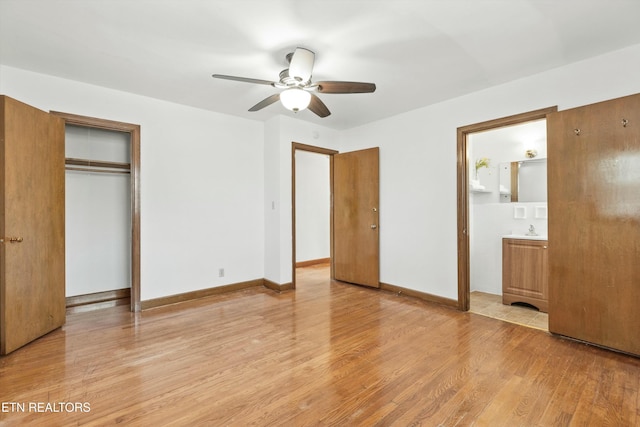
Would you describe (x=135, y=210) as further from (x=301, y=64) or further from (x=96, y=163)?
(x=301, y=64)

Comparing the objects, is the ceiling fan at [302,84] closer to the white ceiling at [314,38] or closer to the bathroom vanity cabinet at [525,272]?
the white ceiling at [314,38]

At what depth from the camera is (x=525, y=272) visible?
3.64 metres

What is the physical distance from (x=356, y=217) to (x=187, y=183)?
2.50 metres

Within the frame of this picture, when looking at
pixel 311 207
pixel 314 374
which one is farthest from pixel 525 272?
pixel 311 207

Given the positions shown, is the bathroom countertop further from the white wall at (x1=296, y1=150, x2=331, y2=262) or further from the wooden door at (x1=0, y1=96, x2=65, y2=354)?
the wooden door at (x1=0, y1=96, x2=65, y2=354)

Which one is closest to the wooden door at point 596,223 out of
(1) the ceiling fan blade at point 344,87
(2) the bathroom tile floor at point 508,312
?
(2) the bathroom tile floor at point 508,312

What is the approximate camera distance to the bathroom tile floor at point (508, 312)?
3.16 meters

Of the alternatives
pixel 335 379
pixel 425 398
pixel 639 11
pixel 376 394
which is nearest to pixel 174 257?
pixel 335 379

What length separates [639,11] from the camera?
208cm

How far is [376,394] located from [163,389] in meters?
1.38

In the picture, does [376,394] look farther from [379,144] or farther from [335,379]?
[379,144]

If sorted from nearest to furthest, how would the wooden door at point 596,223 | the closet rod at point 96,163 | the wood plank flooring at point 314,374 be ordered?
the wood plank flooring at point 314,374
the wooden door at point 596,223
the closet rod at point 96,163

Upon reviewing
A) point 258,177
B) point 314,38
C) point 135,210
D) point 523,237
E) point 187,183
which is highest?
point 314,38

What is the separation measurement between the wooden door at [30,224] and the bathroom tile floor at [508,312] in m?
4.37
